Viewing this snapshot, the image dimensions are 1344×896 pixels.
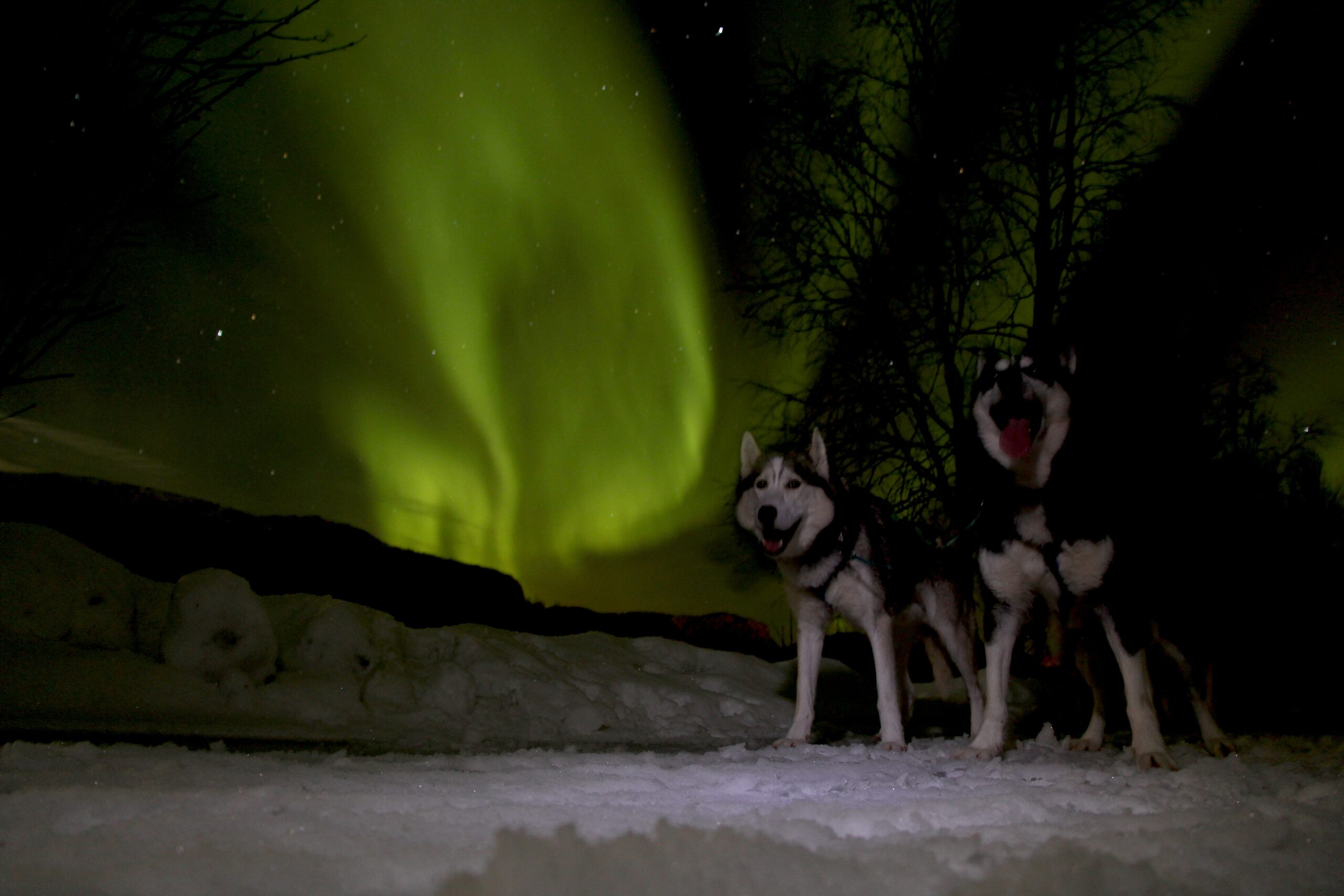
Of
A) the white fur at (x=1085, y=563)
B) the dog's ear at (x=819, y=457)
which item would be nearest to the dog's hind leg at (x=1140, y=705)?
the white fur at (x=1085, y=563)

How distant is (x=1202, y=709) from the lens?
516 cm

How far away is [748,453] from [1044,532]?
97.3 inches

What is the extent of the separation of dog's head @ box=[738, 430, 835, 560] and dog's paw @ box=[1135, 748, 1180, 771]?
8.31 ft

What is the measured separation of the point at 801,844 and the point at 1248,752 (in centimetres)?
403

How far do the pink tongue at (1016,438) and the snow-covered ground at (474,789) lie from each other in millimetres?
1763

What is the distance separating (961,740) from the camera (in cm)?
609

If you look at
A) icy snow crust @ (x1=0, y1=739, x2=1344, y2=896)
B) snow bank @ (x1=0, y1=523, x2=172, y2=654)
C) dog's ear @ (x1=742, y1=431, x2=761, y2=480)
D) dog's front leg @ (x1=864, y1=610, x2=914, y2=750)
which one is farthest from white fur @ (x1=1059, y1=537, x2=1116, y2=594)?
snow bank @ (x1=0, y1=523, x2=172, y2=654)

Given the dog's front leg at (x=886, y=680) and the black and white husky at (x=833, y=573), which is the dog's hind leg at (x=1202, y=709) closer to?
the black and white husky at (x=833, y=573)

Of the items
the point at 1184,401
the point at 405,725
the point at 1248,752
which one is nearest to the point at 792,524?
the point at 1248,752

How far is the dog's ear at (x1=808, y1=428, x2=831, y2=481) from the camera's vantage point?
21.5 feet

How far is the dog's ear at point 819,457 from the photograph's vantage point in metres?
6.55

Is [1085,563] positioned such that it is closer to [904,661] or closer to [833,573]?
[833,573]

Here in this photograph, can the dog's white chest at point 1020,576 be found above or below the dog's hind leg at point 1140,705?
above

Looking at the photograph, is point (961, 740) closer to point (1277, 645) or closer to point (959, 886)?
point (1277, 645)
